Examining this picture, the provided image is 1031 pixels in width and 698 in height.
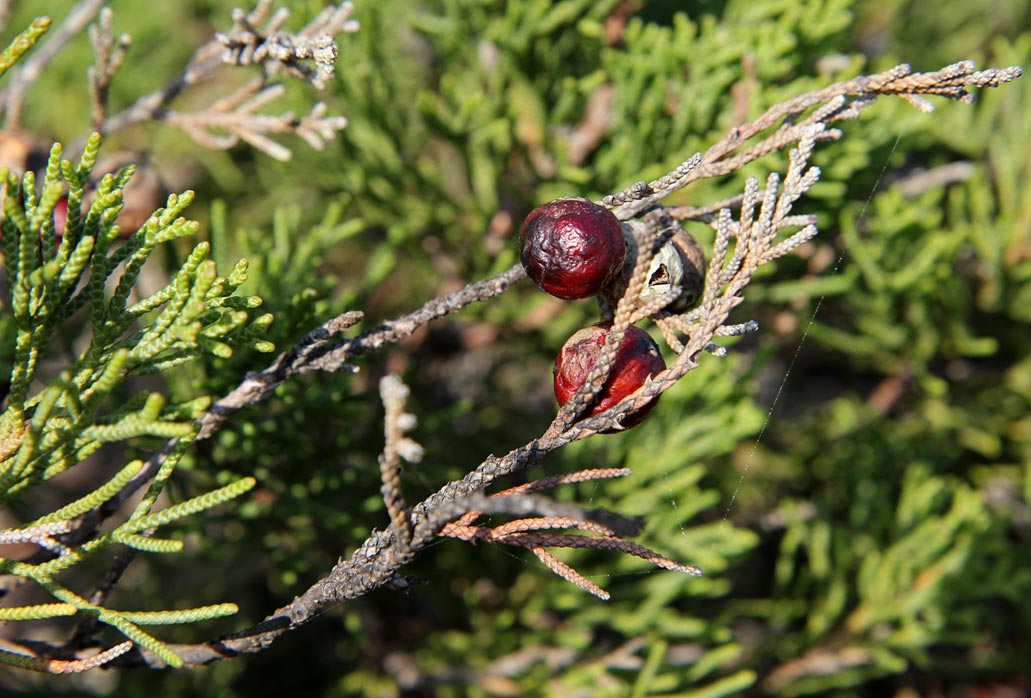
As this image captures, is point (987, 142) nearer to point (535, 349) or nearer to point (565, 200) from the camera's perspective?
point (535, 349)

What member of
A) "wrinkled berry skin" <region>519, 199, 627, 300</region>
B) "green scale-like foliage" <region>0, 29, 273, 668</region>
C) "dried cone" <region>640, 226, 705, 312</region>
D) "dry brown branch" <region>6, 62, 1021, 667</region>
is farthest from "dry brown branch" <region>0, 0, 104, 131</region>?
"dried cone" <region>640, 226, 705, 312</region>

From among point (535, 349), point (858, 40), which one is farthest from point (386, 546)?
point (858, 40)

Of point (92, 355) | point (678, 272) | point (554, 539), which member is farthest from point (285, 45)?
point (554, 539)

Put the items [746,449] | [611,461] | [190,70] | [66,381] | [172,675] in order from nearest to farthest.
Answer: [66,381] → [190,70] → [611,461] → [172,675] → [746,449]

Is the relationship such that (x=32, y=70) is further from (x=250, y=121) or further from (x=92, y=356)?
(x=92, y=356)

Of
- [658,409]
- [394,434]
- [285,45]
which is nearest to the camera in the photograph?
[394,434]
